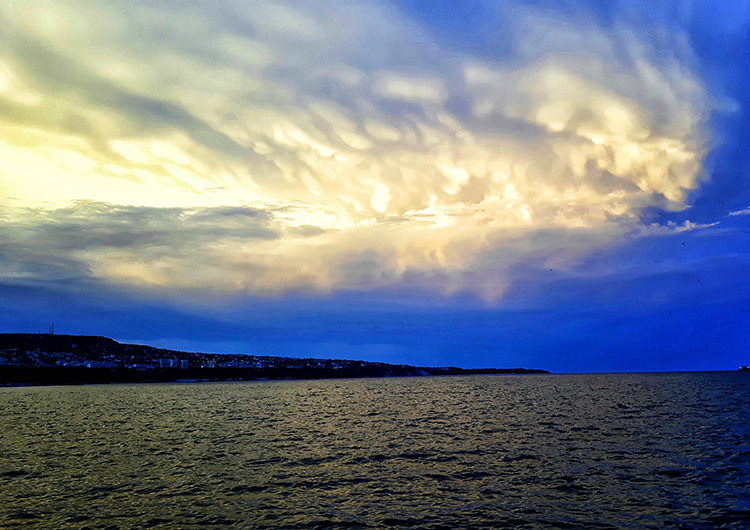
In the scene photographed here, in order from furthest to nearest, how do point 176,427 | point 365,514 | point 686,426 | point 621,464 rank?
point 176,427
point 686,426
point 621,464
point 365,514

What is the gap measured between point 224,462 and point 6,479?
612 inches

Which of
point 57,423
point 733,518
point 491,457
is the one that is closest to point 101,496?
point 491,457

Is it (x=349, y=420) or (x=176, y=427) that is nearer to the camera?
(x=176, y=427)

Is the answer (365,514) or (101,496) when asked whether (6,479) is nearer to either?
(101,496)

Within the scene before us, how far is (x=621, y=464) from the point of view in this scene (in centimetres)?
3688

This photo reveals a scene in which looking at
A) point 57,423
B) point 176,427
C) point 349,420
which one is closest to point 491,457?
point 349,420

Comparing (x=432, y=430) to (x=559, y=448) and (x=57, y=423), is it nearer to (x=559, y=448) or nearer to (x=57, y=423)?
(x=559, y=448)

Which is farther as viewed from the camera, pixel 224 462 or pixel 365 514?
pixel 224 462

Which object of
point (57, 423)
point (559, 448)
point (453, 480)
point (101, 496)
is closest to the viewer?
point (101, 496)

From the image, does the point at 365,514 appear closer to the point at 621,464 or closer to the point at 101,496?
the point at 101,496

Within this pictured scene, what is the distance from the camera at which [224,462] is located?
4062 cm

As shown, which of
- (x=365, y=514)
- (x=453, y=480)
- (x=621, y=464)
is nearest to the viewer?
(x=365, y=514)

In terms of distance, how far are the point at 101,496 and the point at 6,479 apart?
10.8m

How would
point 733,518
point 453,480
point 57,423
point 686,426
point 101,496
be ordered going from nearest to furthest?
point 733,518 → point 101,496 → point 453,480 → point 686,426 → point 57,423
